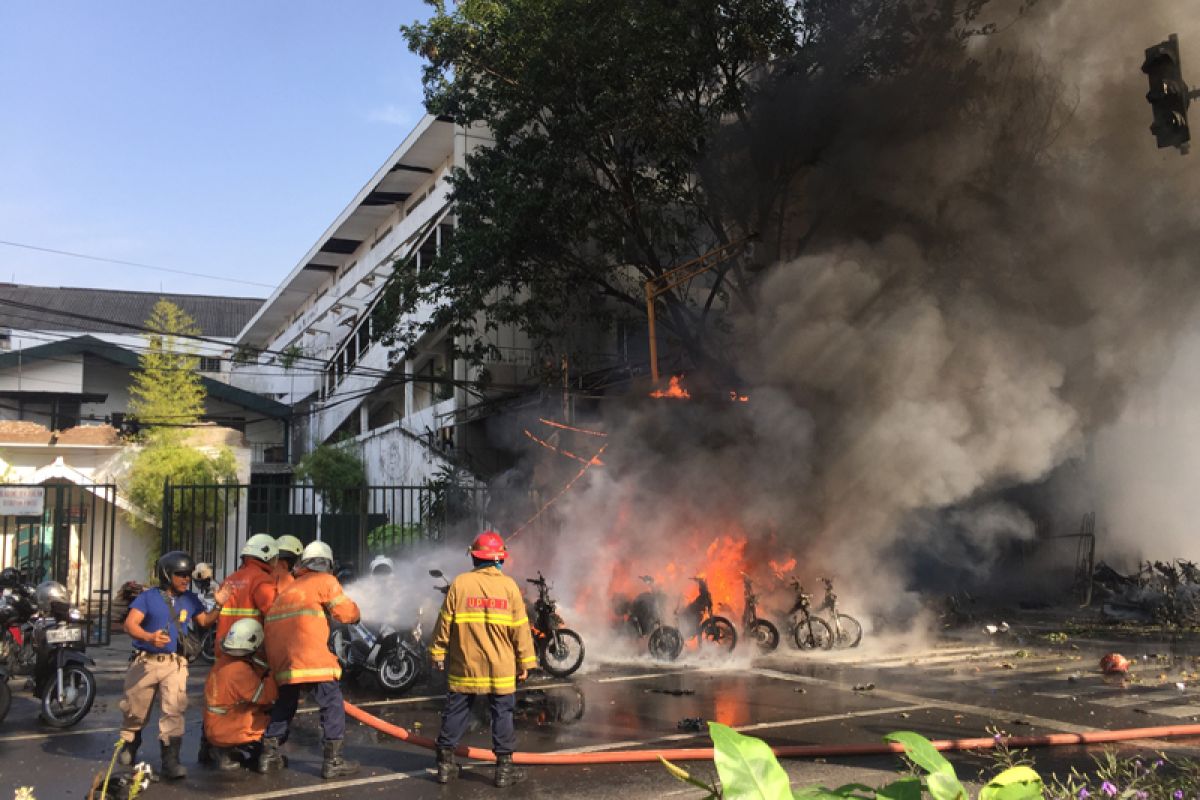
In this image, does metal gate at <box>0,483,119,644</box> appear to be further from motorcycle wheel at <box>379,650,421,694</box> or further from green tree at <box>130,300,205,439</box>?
green tree at <box>130,300,205,439</box>

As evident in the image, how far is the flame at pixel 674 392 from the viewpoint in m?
15.3

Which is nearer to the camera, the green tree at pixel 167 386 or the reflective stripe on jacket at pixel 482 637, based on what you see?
the reflective stripe on jacket at pixel 482 637

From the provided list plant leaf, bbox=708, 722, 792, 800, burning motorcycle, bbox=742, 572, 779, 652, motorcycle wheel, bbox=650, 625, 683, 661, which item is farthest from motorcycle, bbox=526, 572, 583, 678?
plant leaf, bbox=708, 722, 792, 800

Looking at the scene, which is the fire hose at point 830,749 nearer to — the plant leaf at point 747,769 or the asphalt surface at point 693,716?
the asphalt surface at point 693,716

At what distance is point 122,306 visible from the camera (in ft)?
184

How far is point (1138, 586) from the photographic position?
1553cm

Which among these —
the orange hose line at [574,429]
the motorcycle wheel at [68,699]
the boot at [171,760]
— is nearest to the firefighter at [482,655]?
the boot at [171,760]

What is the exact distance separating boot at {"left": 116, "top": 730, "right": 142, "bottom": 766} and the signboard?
24.7ft

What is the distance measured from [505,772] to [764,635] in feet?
23.1

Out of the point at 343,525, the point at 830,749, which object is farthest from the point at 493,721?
the point at 343,525

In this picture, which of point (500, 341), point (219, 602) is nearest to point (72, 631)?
point (219, 602)

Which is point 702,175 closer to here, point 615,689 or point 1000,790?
point 615,689

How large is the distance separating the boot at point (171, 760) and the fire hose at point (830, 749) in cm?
163

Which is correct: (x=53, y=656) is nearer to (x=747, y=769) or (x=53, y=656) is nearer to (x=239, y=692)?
(x=239, y=692)
